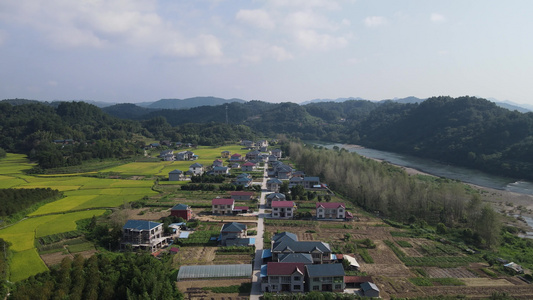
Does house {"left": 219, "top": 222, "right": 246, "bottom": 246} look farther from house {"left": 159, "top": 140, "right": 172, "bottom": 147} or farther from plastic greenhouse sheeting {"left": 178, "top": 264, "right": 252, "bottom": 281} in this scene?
house {"left": 159, "top": 140, "right": 172, "bottom": 147}

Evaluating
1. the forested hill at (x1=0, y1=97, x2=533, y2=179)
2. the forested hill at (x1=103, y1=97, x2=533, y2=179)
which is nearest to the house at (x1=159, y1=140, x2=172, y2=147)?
the forested hill at (x1=0, y1=97, x2=533, y2=179)

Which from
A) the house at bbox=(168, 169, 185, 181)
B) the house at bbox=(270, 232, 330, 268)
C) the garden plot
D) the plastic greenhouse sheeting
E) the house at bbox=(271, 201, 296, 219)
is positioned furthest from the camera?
the house at bbox=(168, 169, 185, 181)

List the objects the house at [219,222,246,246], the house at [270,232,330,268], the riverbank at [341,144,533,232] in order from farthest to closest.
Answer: the riverbank at [341,144,533,232] → the house at [219,222,246,246] → the house at [270,232,330,268]

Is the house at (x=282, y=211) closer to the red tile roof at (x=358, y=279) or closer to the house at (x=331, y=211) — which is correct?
the house at (x=331, y=211)

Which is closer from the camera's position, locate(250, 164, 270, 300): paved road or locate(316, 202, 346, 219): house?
locate(250, 164, 270, 300): paved road

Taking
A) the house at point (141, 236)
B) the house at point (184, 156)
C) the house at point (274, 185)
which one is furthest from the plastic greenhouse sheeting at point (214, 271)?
the house at point (184, 156)

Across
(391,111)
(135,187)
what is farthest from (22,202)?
(391,111)

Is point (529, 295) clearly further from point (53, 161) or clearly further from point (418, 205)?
point (53, 161)
